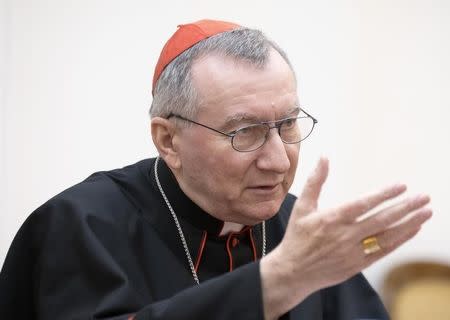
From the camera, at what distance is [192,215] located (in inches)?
96.3

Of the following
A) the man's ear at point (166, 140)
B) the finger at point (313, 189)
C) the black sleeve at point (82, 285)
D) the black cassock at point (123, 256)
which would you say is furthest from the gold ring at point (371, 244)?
the man's ear at point (166, 140)

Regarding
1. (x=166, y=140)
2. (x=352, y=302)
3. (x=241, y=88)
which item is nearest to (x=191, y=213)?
(x=166, y=140)

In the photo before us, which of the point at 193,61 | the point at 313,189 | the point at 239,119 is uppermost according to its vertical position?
the point at 193,61

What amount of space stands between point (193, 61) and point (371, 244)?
97 centimetres

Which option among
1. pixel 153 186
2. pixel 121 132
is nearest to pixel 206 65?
pixel 153 186

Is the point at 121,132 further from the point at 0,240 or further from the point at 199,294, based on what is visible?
the point at 199,294

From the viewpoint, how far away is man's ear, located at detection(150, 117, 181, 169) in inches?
92.6

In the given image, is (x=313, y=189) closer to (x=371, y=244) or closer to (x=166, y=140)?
(x=371, y=244)

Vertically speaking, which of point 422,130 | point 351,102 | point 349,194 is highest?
point 351,102

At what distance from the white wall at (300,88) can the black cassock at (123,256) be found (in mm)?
1269

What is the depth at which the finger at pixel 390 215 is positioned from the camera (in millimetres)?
1550

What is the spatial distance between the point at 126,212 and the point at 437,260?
8.08 ft

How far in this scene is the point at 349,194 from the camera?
14.9 ft

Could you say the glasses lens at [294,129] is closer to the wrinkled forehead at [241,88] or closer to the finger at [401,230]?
the wrinkled forehead at [241,88]
